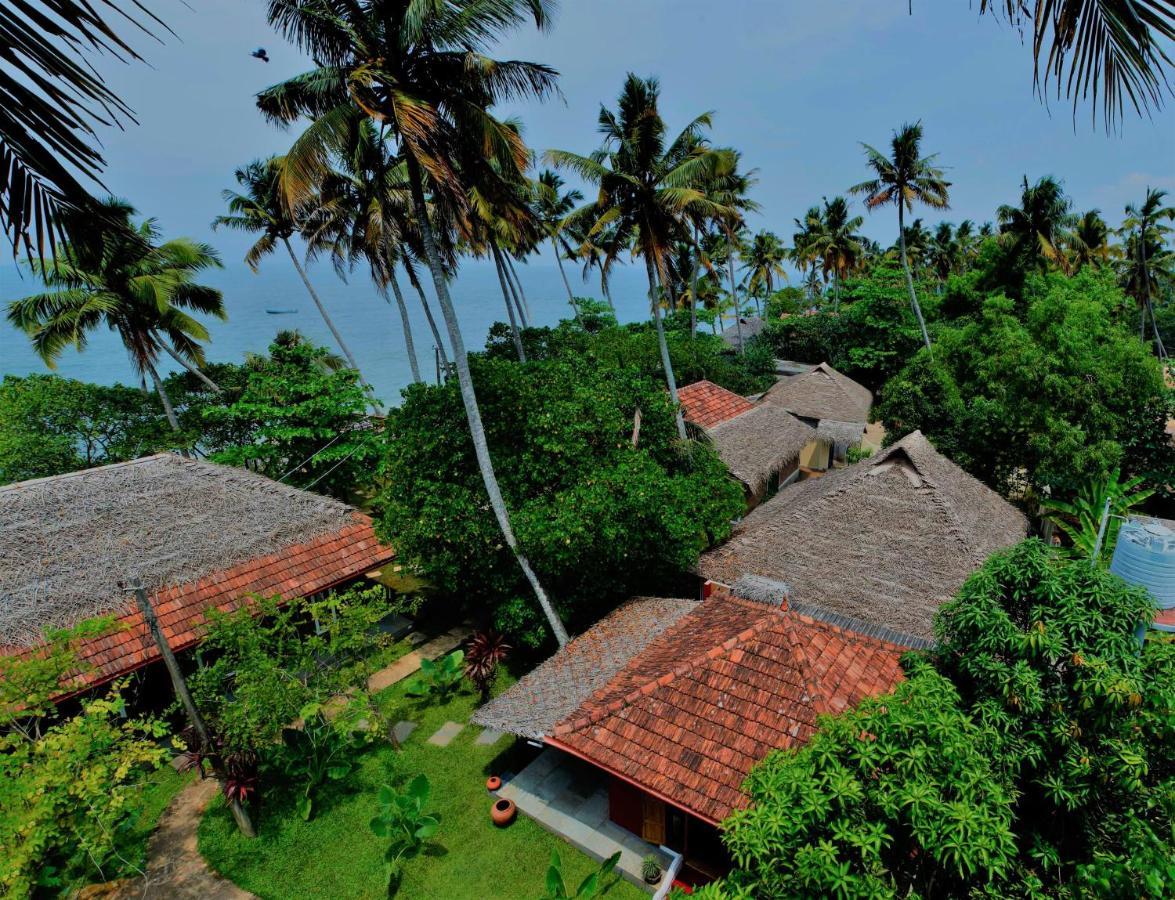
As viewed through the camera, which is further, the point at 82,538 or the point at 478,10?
the point at 82,538

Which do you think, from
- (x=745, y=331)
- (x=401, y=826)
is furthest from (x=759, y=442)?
(x=745, y=331)

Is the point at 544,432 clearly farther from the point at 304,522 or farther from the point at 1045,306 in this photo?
the point at 1045,306

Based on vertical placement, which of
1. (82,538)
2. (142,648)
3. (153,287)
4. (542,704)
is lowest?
(542,704)

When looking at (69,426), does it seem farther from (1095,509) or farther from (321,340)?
(321,340)

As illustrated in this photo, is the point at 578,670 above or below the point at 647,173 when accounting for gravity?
below

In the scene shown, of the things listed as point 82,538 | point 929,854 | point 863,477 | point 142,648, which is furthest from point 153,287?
point 929,854

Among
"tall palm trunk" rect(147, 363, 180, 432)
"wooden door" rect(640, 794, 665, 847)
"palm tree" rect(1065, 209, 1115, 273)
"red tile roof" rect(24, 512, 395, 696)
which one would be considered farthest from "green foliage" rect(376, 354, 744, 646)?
"palm tree" rect(1065, 209, 1115, 273)

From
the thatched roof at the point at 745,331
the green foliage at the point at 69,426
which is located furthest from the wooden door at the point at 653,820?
the thatched roof at the point at 745,331

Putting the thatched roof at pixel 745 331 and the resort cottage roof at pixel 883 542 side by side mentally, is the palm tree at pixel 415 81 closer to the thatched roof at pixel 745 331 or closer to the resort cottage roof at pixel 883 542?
the resort cottage roof at pixel 883 542
